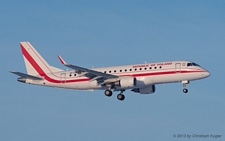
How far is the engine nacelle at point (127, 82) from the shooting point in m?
78.8

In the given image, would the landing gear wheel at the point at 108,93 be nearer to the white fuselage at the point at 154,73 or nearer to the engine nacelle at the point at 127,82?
the white fuselage at the point at 154,73

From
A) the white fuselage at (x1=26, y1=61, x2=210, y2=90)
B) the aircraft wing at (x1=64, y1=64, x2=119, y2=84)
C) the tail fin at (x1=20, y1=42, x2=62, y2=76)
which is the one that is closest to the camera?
the white fuselage at (x1=26, y1=61, x2=210, y2=90)

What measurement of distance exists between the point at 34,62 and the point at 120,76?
14.9 metres

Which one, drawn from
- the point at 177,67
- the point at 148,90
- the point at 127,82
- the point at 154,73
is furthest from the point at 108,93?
the point at 177,67

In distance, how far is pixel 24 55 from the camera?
294ft

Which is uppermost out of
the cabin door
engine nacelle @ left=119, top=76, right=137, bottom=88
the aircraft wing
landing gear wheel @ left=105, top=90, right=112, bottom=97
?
the cabin door

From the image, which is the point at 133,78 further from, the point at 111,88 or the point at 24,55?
the point at 24,55

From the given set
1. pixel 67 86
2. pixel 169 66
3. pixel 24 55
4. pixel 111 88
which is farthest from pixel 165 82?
pixel 24 55

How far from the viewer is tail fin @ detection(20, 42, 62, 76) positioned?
87.1m

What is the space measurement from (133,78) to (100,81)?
16.8ft

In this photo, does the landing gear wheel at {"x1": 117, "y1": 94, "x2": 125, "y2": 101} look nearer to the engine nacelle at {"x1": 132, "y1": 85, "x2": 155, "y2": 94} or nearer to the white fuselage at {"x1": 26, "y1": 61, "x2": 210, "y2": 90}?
the white fuselage at {"x1": 26, "y1": 61, "x2": 210, "y2": 90}

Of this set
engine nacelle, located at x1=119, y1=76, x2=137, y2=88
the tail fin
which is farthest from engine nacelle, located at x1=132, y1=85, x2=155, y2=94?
the tail fin

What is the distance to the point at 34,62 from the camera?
88.3 m

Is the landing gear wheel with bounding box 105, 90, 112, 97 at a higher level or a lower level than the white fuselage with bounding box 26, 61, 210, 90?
lower
